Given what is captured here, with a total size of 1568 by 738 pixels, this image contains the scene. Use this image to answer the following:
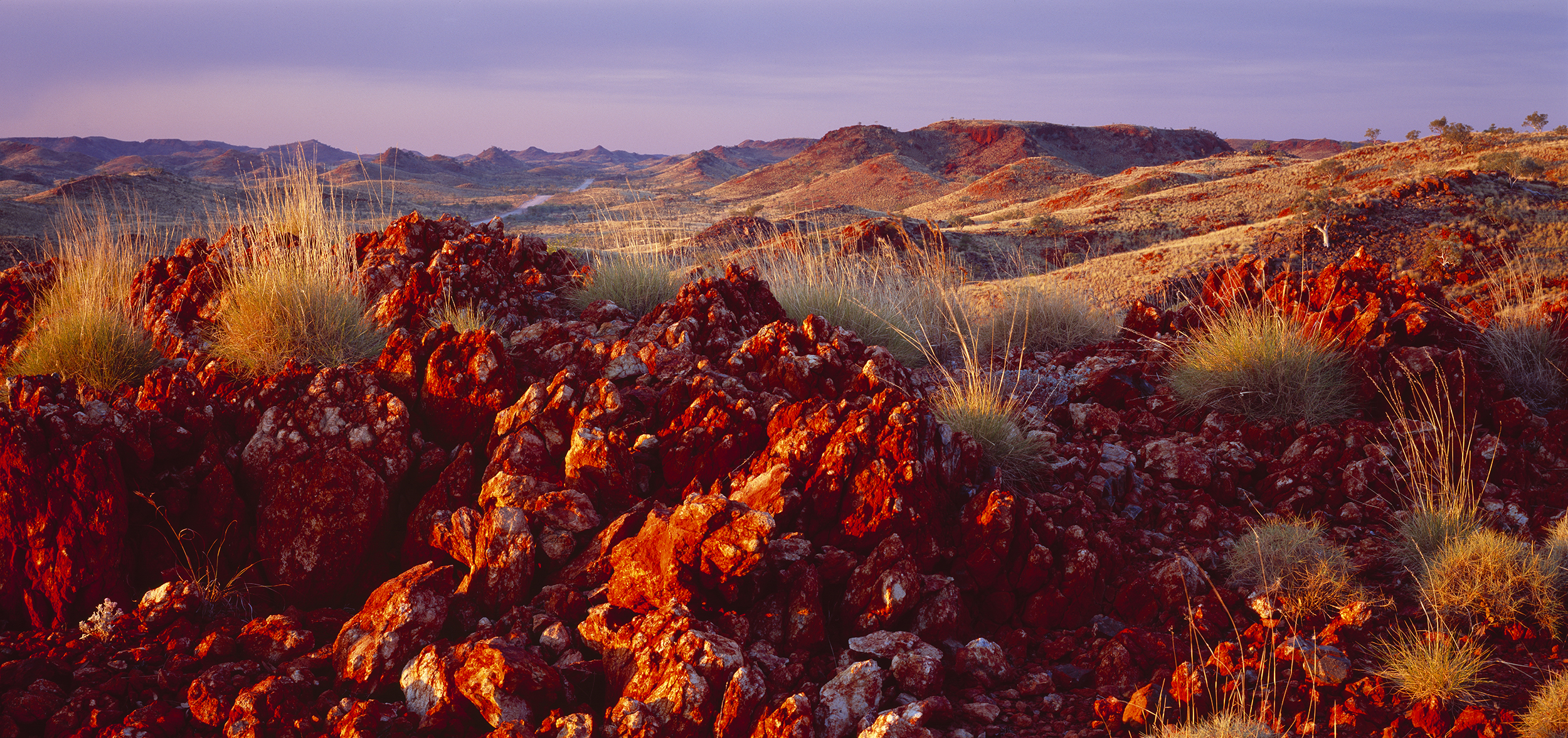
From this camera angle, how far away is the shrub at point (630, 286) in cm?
640

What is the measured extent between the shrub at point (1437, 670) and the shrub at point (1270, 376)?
2178 millimetres

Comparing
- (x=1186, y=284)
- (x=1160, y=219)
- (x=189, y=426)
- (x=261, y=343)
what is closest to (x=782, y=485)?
(x=189, y=426)

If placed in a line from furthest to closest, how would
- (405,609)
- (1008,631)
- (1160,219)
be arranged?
(1160,219)
(1008,631)
(405,609)

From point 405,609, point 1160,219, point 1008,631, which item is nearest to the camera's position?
point 405,609

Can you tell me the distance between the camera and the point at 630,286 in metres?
6.62

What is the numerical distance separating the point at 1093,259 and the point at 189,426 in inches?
748

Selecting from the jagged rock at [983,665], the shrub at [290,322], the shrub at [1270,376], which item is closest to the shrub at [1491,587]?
the jagged rock at [983,665]

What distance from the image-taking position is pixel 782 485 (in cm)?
304

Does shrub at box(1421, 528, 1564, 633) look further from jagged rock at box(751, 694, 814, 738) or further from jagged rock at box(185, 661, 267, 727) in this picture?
jagged rock at box(185, 661, 267, 727)

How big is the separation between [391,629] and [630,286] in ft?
14.2

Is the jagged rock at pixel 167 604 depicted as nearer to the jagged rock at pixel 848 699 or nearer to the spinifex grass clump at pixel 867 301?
the jagged rock at pixel 848 699

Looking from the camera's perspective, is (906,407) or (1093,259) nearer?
(906,407)

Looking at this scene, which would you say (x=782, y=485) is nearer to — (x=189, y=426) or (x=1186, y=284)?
(x=189, y=426)

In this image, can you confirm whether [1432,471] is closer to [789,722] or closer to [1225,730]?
[1225,730]
